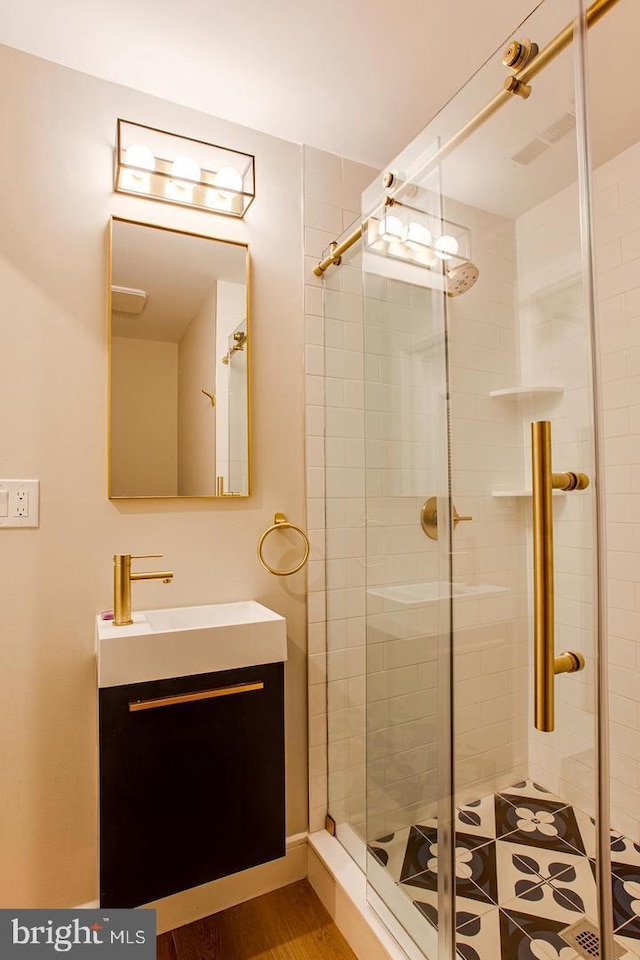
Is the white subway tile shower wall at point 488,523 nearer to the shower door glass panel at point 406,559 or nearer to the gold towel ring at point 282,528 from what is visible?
the shower door glass panel at point 406,559

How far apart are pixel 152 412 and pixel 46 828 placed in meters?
1.24

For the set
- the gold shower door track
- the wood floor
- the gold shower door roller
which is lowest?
the wood floor

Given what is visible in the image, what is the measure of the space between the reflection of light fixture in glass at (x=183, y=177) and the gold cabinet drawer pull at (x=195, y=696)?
1516 mm

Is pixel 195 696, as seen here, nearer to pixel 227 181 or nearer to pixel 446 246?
pixel 446 246

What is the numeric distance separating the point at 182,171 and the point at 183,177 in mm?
17

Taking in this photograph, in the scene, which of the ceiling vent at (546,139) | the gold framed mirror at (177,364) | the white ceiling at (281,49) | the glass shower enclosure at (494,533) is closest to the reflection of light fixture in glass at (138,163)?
the gold framed mirror at (177,364)

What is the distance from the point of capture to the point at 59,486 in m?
1.59

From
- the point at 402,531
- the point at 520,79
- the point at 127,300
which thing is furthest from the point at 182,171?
the point at 402,531

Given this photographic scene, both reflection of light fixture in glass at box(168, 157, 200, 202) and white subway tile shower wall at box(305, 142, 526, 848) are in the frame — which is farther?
reflection of light fixture in glass at box(168, 157, 200, 202)

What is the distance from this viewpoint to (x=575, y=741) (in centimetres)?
93

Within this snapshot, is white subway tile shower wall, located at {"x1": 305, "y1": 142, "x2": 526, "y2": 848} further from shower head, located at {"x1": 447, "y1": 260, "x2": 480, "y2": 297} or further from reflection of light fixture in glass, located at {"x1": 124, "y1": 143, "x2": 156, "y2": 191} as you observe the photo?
reflection of light fixture in glass, located at {"x1": 124, "y1": 143, "x2": 156, "y2": 191}

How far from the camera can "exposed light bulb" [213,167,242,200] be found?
177 cm

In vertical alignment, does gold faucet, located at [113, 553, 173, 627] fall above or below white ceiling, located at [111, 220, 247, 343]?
below

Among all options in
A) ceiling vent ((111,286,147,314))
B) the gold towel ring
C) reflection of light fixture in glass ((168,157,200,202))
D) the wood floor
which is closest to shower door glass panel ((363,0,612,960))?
the wood floor
